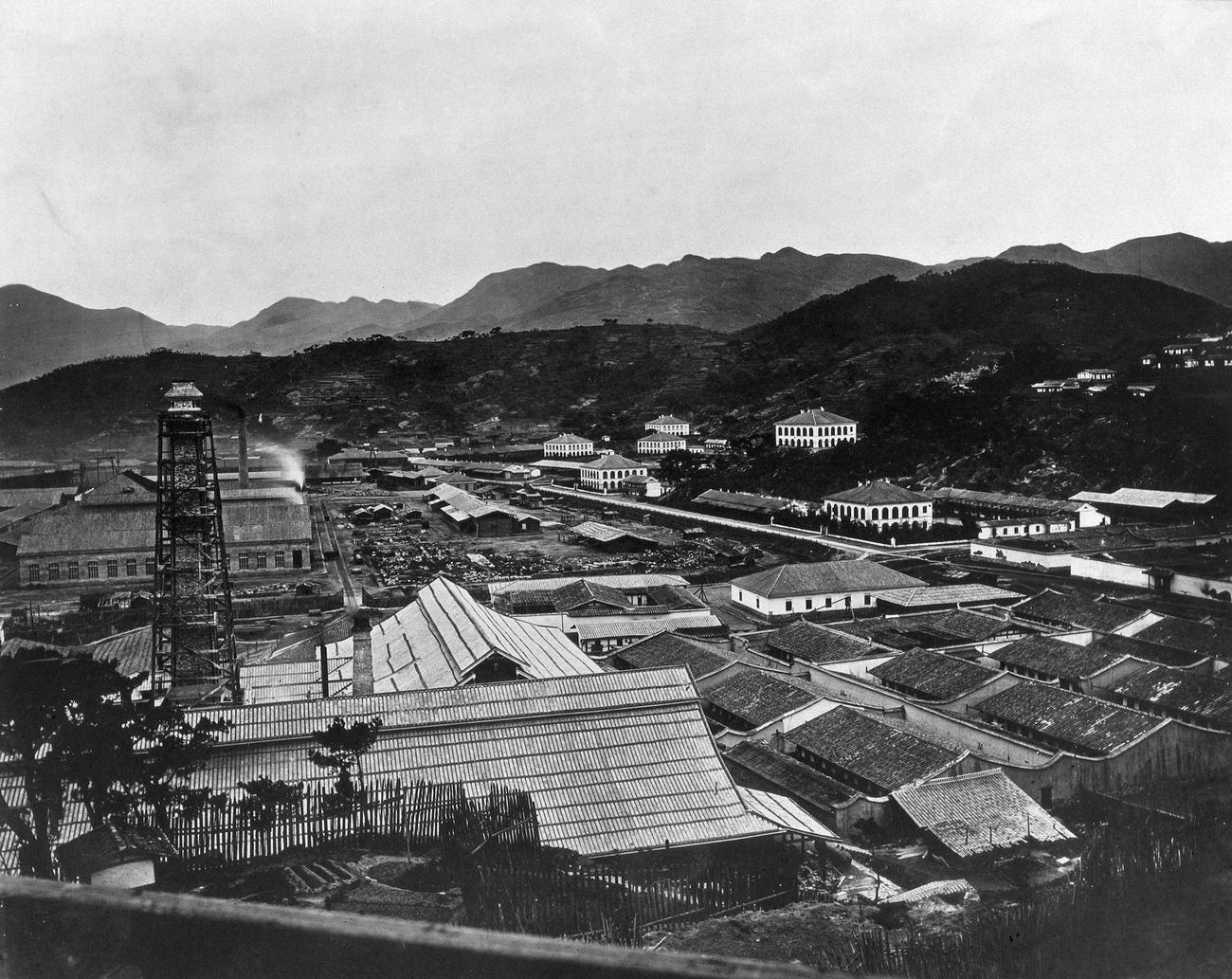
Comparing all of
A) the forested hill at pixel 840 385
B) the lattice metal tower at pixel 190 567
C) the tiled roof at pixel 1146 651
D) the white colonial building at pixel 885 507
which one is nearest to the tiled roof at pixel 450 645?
the lattice metal tower at pixel 190 567

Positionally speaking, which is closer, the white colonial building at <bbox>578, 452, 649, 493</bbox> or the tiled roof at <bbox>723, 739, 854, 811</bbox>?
the tiled roof at <bbox>723, 739, 854, 811</bbox>

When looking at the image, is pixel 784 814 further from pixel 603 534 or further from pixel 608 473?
pixel 608 473

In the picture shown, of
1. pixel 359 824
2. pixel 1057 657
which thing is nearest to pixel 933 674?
pixel 1057 657

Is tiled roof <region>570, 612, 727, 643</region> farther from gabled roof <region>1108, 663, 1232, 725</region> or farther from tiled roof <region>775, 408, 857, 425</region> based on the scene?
tiled roof <region>775, 408, 857, 425</region>

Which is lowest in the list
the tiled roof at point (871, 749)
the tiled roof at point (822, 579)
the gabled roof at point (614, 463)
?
the tiled roof at point (871, 749)

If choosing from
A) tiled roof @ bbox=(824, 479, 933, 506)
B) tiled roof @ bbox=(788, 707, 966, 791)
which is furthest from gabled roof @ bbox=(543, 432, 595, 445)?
tiled roof @ bbox=(788, 707, 966, 791)

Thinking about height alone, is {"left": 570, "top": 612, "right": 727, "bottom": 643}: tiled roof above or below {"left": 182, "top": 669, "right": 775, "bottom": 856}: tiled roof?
below

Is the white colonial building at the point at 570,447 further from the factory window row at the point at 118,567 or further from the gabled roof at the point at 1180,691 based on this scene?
the gabled roof at the point at 1180,691
